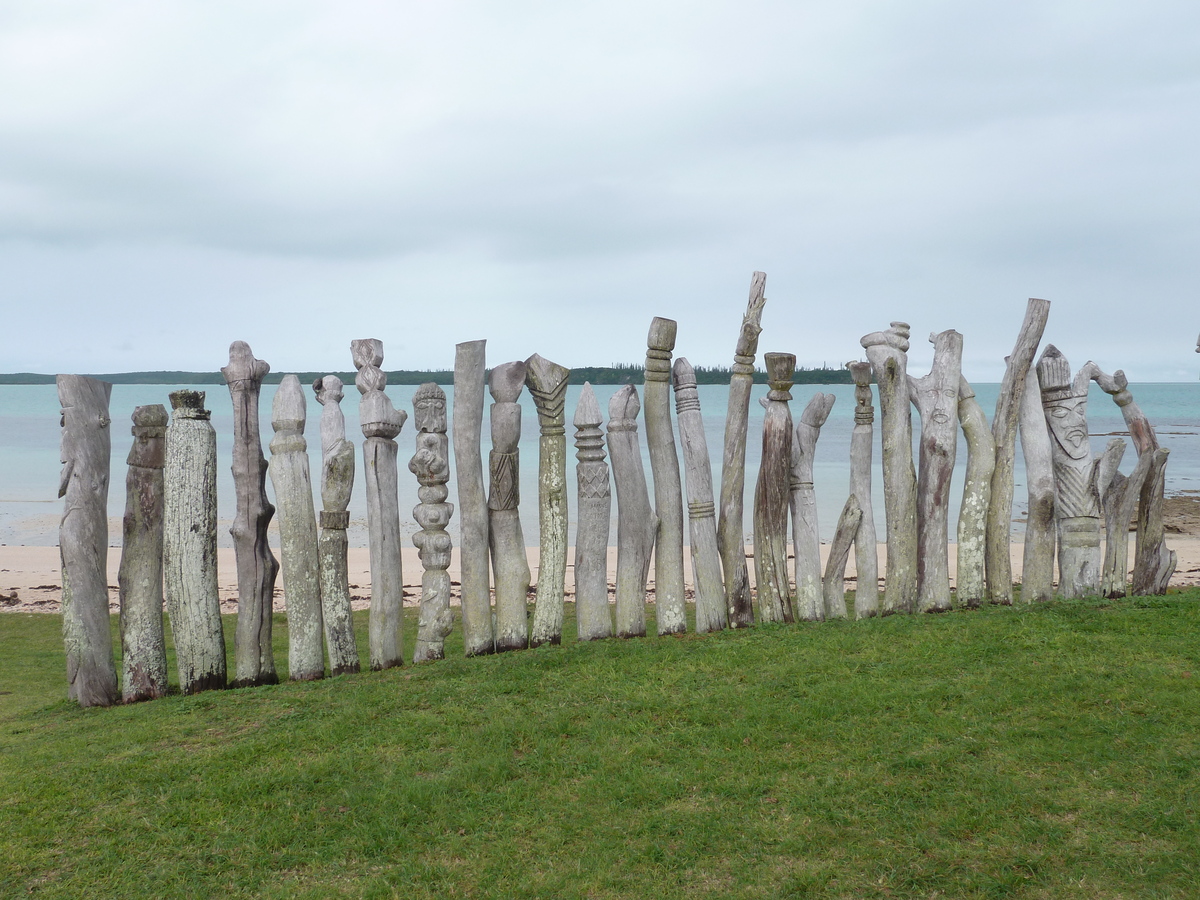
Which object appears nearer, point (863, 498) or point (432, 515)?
point (432, 515)

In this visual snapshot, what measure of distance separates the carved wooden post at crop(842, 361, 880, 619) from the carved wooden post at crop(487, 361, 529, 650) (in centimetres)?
252

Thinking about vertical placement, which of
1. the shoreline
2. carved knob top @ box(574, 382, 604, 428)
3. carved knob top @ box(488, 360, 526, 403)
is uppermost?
carved knob top @ box(488, 360, 526, 403)

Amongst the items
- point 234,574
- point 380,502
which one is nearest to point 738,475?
point 380,502

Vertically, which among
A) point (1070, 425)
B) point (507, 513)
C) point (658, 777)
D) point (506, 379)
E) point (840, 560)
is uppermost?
point (506, 379)

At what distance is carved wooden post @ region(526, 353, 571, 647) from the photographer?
6.59 m

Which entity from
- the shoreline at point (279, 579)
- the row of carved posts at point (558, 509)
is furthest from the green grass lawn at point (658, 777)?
the shoreline at point (279, 579)

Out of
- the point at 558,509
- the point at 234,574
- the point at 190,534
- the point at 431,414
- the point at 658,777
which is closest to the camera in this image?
the point at 658,777

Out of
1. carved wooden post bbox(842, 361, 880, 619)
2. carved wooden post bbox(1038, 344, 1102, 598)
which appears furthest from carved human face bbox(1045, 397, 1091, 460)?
carved wooden post bbox(842, 361, 880, 619)

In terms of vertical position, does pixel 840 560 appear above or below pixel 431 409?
below

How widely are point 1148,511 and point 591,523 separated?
4264mm

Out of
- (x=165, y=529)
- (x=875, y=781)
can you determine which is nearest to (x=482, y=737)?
(x=875, y=781)

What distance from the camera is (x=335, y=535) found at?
623 centimetres

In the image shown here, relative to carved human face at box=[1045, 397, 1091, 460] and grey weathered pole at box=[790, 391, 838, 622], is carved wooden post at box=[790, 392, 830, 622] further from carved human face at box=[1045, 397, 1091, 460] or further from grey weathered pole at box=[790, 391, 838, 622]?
carved human face at box=[1045, 397, 1091, 460]

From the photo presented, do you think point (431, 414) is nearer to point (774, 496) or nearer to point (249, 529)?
point (249, 529)
